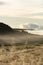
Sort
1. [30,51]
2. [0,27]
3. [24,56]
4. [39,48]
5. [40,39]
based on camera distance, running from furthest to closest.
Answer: [0,27], [40,39], [39,48], [30,51], [24,56]

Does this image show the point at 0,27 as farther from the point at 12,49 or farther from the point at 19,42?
the point at 12,49

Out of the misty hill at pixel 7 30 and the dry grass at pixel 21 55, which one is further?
the misty hill at pixel 7 30

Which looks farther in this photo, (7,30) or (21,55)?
(7,30)

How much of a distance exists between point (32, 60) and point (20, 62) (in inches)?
Result: 16.1

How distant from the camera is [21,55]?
24.0 feet

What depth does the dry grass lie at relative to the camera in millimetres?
6492

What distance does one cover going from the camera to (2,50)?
8.21 m

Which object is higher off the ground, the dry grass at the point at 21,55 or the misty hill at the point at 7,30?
the misty hill at the point at 7,30

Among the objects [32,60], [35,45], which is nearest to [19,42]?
[35,45]

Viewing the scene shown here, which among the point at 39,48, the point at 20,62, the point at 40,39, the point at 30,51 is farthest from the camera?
the point at 40,39

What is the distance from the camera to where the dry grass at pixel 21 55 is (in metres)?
6.49

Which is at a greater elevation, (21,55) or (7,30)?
(7,30)

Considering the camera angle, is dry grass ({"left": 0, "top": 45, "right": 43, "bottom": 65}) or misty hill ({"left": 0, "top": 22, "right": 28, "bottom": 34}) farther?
misty hill ({"left": 0, "top": 22, "right": 28, "bottom": 34})

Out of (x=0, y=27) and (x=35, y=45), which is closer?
(x=35, y=45)
